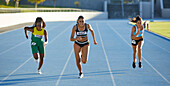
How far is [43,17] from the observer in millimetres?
51844

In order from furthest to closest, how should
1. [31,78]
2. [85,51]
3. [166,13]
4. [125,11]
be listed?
[125,11] → [166,13] → [31,78] → [85,51]

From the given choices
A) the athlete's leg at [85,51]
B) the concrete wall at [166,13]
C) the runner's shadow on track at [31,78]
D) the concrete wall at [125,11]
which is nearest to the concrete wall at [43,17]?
the concrete wall at [125,11]

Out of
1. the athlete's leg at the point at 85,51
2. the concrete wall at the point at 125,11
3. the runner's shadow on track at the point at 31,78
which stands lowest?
the runner's shadow on track at the point at 31,78

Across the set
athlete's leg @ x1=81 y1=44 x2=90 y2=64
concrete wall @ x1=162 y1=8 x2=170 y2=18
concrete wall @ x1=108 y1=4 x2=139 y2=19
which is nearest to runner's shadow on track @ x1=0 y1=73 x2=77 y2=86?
athlete's leg @ x1=81 y1=44 x2=90 y2=64

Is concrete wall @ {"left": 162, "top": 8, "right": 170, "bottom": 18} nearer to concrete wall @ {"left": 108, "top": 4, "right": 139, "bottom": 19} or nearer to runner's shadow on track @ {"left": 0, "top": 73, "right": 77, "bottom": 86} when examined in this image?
concrete wall @ {"left": 108, "top": 4, "right": 139, "bottom": 19}

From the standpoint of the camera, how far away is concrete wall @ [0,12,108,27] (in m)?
34.1

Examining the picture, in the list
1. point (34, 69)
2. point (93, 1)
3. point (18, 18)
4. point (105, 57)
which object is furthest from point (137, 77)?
point (93, 1)

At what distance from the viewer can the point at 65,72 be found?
9945 mm

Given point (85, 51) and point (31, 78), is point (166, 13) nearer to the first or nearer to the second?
point (85, 51)

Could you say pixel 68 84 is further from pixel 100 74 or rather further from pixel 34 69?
pixel 34 69

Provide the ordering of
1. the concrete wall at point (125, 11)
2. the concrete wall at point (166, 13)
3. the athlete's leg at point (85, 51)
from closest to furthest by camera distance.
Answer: the athlete's leg at point (85, 51)
the concrete wall at point (166, 13)
the concrete wall at point (125, 11)

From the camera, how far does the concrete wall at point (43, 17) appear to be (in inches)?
1342

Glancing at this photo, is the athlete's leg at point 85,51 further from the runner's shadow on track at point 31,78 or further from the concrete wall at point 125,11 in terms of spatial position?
the concrete wall at point 125,11

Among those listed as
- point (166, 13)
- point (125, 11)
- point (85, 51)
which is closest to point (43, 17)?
point (125, 11)
